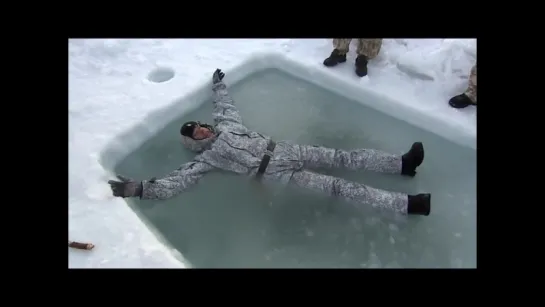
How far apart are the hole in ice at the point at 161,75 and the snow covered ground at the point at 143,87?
0.05m

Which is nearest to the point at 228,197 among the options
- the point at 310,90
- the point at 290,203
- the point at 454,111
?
the point at 290,203

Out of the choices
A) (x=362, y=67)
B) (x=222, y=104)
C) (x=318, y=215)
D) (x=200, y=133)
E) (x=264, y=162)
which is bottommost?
(x=318, y=215)

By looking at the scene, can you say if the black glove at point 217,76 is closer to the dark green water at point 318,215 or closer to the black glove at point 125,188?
the dark green water at point 318,215

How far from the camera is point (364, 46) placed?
3834mm

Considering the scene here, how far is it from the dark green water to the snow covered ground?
8.2 inches

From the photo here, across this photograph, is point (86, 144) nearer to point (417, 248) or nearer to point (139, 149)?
point (139, 149)

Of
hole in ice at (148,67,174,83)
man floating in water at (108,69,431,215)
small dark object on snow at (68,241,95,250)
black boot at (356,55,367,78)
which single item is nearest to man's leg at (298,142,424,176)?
man floating in water at (108,69,431,215)

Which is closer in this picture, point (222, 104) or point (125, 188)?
point (125, 188)

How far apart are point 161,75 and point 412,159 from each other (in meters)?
2.44

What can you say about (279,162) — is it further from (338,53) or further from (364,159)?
(338,53)

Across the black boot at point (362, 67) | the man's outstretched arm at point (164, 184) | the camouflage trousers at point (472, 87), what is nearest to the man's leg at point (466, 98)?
the camouflage trousers at point (472, 87)

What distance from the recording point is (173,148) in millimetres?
3377

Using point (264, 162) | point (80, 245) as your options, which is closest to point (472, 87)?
point (264, 162)

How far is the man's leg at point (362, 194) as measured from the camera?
2695 millimetres
